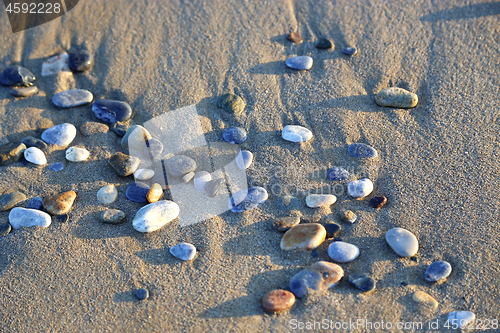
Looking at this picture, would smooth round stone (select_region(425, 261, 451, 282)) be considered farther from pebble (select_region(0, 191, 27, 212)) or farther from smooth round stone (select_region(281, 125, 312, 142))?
pebble (select_region(0, 191, 27, 212))

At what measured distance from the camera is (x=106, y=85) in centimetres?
252

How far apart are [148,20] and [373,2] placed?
1824 mm

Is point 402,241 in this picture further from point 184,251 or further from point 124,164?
point 124,164

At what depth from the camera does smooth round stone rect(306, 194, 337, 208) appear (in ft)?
6.45

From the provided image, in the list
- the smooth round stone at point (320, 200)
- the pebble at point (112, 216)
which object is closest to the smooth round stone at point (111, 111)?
the pebble at point (112, 216)

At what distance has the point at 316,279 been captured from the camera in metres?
1.68

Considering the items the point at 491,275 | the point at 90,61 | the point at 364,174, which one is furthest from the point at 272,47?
the point at 491,275

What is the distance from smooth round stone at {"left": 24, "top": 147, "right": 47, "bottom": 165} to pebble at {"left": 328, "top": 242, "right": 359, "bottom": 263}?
72.2 inches

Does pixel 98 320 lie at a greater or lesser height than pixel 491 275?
lesser

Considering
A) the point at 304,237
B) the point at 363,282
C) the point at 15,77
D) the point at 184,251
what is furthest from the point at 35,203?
the point at 363,282

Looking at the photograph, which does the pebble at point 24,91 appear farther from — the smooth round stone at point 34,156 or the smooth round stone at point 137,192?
the smooth round stone at point 137,192

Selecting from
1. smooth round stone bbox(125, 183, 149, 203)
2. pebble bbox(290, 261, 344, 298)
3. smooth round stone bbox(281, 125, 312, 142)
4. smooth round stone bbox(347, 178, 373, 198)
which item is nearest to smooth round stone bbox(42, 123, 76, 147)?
smooth round stone bbox(125, 183, 149, 203)

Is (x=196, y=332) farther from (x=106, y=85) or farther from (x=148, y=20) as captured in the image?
(x=148, y=20)

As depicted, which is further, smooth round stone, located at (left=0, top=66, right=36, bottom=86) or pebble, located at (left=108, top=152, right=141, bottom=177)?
smooth round stone, located at (left=0, top=66, right=36, bottom=86)
